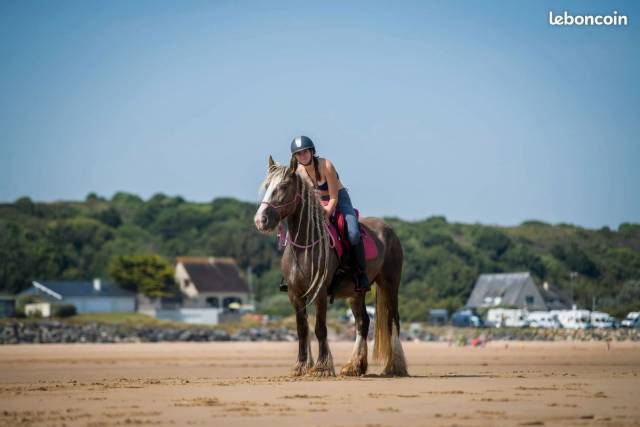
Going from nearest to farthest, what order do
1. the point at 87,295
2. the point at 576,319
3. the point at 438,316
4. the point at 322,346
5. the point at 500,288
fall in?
the point at 322,346
the point at 576,319
the point at 438,316
the point at 500,288
the point at 87,295

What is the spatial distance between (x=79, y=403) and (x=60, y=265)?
9527 cm

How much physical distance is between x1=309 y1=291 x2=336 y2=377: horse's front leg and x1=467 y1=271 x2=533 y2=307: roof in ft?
191

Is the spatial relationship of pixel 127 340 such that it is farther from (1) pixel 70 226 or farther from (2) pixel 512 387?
(1) pixel 70 226

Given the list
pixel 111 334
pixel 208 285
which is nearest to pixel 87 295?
pixel 208 285

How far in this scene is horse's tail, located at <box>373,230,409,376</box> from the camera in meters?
15.2

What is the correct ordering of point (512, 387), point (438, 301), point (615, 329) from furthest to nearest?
point (438, 301) → point (615, 329) → point (512, 387)

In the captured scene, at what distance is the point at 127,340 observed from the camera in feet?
161

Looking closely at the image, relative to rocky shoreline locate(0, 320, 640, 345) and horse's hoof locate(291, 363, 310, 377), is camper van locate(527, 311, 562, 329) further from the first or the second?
horse's hoof locate(291, 363, 310, 377)

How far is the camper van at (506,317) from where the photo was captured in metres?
61.2

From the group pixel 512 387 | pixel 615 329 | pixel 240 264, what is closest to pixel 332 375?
pixel 512 387

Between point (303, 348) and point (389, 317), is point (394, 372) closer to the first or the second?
point (389, 317)

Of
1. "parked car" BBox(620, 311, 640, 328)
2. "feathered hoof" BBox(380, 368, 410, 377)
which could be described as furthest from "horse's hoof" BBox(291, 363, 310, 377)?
"parked car" BBox(620, 311, 640, 328)

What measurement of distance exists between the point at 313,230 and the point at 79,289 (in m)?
71.3

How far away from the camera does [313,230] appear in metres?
13.9
